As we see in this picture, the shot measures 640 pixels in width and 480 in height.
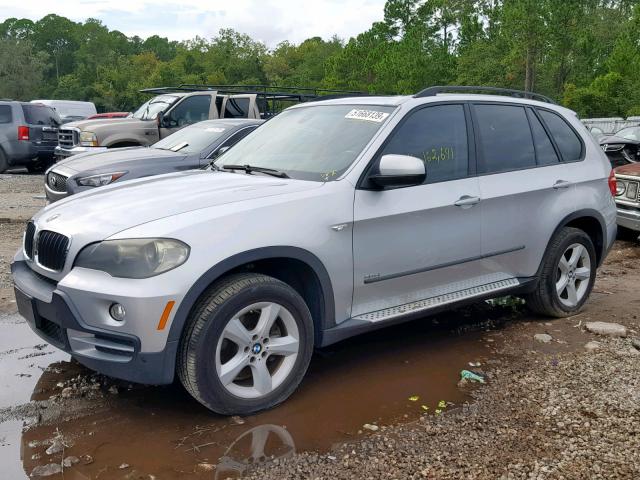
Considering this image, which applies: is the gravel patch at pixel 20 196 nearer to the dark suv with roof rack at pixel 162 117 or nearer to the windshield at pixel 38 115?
the dark suv with roof rack at pixel 162 117

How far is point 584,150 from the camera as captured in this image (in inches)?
217

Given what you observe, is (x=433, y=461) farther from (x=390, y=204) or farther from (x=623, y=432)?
(x=390, y=204)

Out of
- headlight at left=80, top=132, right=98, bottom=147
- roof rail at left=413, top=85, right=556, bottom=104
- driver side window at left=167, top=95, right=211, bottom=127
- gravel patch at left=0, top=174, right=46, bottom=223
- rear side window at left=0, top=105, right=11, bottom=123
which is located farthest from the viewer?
rear side window at left=0, top=105, right=11, bottom=123

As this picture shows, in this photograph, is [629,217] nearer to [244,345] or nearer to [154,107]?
[244,345]

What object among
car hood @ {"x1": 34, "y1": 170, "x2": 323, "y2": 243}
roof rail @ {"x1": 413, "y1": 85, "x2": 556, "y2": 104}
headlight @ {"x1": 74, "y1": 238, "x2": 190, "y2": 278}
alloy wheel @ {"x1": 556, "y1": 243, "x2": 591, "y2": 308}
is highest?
roof rail @ {"x1": 413, "y1": 85, "x2": 556, "y2": 104}

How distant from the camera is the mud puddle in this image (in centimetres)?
317

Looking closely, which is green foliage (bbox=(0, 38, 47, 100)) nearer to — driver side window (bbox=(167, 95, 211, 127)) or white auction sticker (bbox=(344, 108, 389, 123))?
driver side window (bbox=(167, 95, 211, 127))

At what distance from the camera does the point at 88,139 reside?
11.9 m

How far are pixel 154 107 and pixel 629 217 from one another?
8.95 meters

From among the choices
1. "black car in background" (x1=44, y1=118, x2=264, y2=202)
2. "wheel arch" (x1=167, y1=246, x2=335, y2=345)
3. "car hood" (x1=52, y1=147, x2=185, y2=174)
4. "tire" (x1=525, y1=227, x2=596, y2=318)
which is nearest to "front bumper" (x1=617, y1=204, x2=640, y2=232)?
"tire" (x1=525, y1=227, x2=596, y2=318)

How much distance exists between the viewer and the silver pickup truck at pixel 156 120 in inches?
476

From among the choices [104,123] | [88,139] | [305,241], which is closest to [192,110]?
[104,123]

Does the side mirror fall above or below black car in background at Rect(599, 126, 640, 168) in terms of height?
above

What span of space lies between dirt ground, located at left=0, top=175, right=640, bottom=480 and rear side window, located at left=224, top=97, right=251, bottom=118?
865 cm
